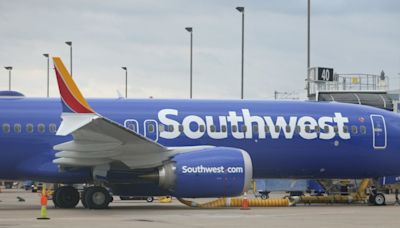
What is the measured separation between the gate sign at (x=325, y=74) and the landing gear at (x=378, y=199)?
19.9 meters

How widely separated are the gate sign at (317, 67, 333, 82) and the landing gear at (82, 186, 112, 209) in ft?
82.2

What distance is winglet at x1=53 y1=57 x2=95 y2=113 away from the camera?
23.5 metres

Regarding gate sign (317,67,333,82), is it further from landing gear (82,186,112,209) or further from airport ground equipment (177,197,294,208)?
landing gear (82,186,112,209)

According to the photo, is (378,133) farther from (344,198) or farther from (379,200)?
(344,198)

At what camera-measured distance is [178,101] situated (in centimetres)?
2830

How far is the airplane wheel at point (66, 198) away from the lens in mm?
27984

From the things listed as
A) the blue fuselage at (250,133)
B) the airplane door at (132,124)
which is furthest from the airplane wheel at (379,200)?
→ the airplane door at (132,124)

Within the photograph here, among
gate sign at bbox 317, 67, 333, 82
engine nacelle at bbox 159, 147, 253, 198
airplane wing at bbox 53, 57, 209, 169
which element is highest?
gate sign at bbox 317, 67, 333, 82

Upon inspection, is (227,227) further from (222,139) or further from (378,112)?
(378,112)

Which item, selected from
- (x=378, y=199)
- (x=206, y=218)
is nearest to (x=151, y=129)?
(x=206, y=218)

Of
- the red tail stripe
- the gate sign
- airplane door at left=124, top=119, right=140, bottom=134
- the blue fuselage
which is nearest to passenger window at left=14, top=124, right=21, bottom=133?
the blue fuselage

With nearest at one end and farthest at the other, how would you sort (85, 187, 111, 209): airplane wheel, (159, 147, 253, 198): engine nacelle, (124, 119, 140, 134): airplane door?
(159, 147, 253, 198): engine nacelle, (85, 187, 111, 209): airplane wheel, (124, 119, 140, 134): airplane door

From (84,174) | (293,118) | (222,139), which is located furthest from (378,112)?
(84,174)

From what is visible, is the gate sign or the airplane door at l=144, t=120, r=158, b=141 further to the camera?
the gate sign
